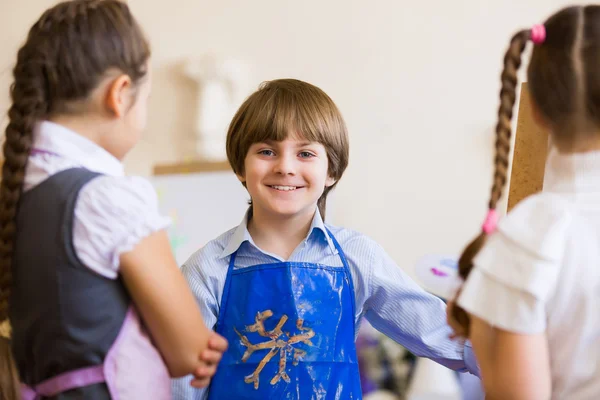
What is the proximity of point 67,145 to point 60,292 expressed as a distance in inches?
7.9

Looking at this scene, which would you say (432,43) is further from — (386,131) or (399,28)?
(386,131)

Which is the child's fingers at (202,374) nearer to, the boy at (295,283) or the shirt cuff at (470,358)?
the boy at (295,283)

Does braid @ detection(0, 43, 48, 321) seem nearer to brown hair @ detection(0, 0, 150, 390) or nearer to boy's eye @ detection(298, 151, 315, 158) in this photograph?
brown hair @ detection(0, 0, 150, 390)

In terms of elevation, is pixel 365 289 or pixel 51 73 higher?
pixel 51 73

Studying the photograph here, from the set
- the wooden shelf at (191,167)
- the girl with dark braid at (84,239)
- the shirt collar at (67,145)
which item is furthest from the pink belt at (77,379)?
the wooden shelf at (191,167)

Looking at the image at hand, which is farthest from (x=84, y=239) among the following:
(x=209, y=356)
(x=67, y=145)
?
(x=209, y=356)

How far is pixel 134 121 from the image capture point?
0.98m

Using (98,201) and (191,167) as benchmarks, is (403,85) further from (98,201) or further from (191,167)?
(98,201)

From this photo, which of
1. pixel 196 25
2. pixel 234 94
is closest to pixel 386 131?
pixel 234 94

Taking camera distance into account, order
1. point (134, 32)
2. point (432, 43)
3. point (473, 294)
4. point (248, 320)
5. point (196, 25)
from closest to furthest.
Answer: point (473, 294) < point (134, 32) < point (248, 320) < point (432, 43) < point (196, 25)

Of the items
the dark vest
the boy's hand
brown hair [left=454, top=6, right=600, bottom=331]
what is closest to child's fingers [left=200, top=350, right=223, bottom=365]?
the boy's hand

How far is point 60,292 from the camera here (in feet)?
2.86

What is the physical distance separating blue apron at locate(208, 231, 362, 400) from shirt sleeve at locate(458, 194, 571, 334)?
471mm

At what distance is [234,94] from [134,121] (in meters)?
1.86
